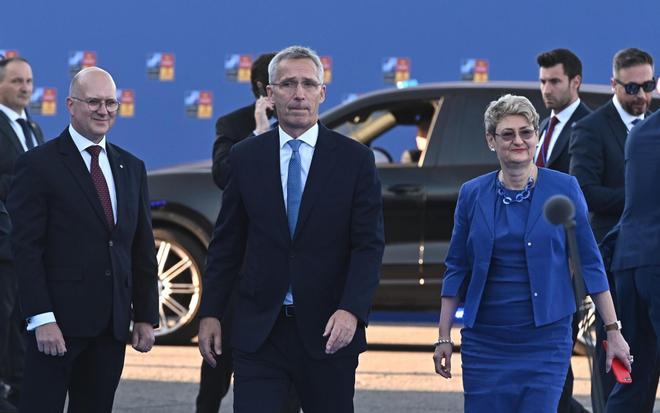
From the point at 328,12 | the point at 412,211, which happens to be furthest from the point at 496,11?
the point at 412,211

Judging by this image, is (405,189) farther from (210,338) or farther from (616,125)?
(210,338)

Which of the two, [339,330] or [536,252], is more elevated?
[536,252]

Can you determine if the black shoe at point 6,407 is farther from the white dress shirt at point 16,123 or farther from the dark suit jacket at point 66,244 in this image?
the dark suit jacket at point 66,244

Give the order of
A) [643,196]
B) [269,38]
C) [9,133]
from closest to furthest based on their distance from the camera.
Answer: [643,196], [9,133], [269,38]

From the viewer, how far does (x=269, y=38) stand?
43.5 ft

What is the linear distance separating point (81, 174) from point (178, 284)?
19.1 ft

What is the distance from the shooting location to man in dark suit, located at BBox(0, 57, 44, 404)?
884 centimetres

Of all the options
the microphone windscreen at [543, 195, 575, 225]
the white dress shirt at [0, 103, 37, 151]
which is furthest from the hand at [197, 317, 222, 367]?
the white dress shirt at [0, 103, 37, 151]

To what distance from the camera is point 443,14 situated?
13.1 metres

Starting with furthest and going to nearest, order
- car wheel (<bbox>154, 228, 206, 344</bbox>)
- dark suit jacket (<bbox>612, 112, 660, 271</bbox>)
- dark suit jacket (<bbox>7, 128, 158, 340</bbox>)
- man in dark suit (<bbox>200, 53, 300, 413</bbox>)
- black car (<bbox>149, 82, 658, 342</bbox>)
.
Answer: car wheel (<bbox>154, 228, 206, 344</bbox>), black car (<bbox>149, 82, 658, 342</bbox>), man in dark suit (<bbox>200, 53, 300, 413</bbox>), dark suit jacket (<bbox>612, 112, 660, 271</bbox>), dark suit jacket (<bbox>7, 128, 158, 340</bbox>)

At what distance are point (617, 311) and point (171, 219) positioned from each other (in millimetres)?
5549

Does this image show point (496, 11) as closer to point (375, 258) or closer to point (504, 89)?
point (504, 89)

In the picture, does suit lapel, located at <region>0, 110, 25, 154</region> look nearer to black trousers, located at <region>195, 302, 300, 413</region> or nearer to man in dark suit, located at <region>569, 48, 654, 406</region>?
black trousers, located at <region>195, 302, 300, 413</region>

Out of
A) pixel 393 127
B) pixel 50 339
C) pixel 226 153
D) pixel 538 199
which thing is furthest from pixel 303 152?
pixel 393 127
